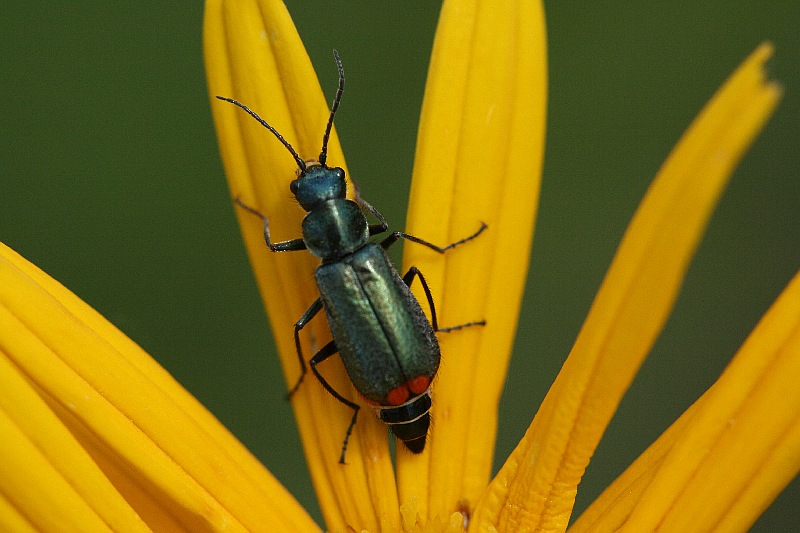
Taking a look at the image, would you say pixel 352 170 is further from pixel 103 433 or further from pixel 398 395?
pixel 103 433

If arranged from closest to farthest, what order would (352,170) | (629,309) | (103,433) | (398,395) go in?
1. (629,309)
2. (103,433)
3. (398,395)
4. (352,170)

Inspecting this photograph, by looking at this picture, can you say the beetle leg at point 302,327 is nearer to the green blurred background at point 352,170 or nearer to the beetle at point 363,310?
the beetle at point 363,310

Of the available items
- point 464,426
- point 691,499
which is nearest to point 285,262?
point 464,426

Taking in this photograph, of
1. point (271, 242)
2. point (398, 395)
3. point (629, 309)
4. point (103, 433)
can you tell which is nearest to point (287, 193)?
point (271, 242)

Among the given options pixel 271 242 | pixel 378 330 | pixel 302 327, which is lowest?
pixel 302 327

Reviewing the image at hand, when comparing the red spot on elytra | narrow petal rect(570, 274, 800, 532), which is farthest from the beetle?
narrow petal rect(570, 274, 800, 532)

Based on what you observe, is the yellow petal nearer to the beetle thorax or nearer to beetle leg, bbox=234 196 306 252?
the beetle thorax

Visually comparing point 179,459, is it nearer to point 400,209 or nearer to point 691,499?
point 691,499
